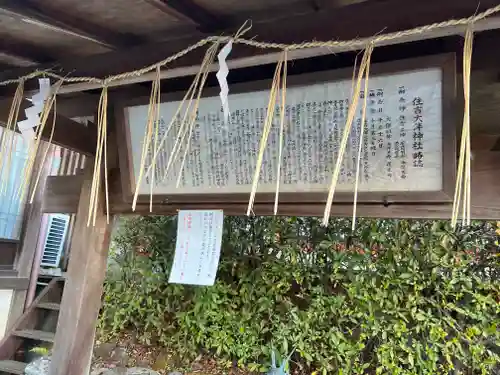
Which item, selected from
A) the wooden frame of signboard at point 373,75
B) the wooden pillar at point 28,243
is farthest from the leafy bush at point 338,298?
the wooden frame of signboard at point 373,75

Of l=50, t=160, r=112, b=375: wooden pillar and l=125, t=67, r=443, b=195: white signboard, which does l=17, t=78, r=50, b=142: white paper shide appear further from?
l=50, t=160, r=112, b=375: wooden pillar

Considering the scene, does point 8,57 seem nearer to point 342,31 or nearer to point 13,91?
point 13,91

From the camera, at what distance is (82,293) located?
110 inches

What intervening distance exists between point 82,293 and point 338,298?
2.18m

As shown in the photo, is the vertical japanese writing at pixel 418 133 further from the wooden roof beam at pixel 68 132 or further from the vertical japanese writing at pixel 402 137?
the wooden roof beam at pixel 68 132

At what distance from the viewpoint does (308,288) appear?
157 inches

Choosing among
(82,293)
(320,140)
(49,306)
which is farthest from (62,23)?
(49,306)

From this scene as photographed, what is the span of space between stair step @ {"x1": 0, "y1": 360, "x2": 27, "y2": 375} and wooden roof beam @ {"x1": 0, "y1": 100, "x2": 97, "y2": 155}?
2828 millimetres

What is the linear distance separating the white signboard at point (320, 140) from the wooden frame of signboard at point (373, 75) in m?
0.02

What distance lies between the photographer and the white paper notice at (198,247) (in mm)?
2539

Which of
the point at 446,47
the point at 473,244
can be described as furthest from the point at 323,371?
the point at 446,47

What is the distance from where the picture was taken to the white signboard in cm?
182

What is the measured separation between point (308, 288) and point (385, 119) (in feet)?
8.09

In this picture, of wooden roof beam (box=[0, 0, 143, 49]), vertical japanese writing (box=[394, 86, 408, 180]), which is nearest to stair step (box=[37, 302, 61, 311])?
wooden roof beam (box=[0, 0, 143, 49])
